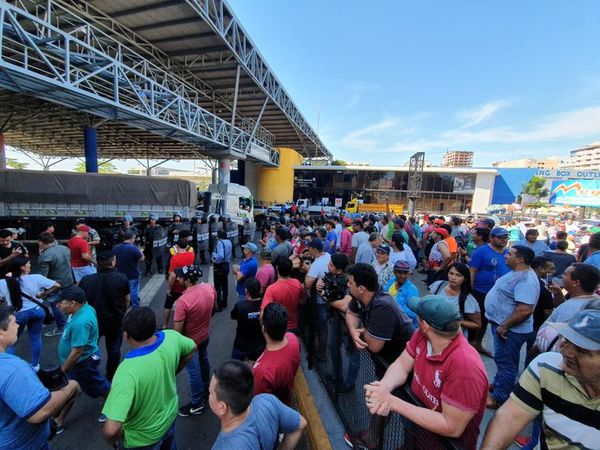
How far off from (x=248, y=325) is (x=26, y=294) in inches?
108

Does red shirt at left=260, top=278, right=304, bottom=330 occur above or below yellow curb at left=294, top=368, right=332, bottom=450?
above

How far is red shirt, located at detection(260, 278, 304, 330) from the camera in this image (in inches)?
123

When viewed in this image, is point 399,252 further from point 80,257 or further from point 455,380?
point 80,257

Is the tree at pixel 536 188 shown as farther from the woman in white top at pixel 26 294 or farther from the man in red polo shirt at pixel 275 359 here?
the woman in white top at pixel 26 294

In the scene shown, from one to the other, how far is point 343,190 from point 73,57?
2912 centimetres

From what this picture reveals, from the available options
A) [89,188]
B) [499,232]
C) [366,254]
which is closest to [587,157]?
[499,232]

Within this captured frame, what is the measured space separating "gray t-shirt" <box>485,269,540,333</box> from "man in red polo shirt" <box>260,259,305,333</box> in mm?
2215

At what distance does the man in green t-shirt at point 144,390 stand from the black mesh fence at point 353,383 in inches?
60.4

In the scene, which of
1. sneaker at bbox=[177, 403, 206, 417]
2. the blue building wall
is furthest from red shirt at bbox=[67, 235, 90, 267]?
the blue building wall

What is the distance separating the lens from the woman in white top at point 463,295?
309 centimetres

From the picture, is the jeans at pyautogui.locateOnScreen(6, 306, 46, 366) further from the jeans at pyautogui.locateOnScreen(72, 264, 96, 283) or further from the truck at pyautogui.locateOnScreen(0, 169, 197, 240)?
the truck at pyautogui.locateOnScreen(0, 169, 197, 240)

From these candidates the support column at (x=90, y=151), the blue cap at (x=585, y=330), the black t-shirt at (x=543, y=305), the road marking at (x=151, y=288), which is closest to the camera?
the blue cap at (x=585, y=330)

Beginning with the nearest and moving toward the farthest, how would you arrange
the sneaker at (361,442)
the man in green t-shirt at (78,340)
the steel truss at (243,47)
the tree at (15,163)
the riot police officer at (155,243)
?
the sneaker at (361,442) < the man in green t-shirt at (78,340) < the riot police officer at (155,243) < the steel truss at (243,47) < the tree at (15,163)

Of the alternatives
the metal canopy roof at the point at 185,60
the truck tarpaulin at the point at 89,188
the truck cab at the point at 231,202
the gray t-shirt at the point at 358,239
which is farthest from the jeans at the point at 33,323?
the metal canopy roof at the point at 185,60
